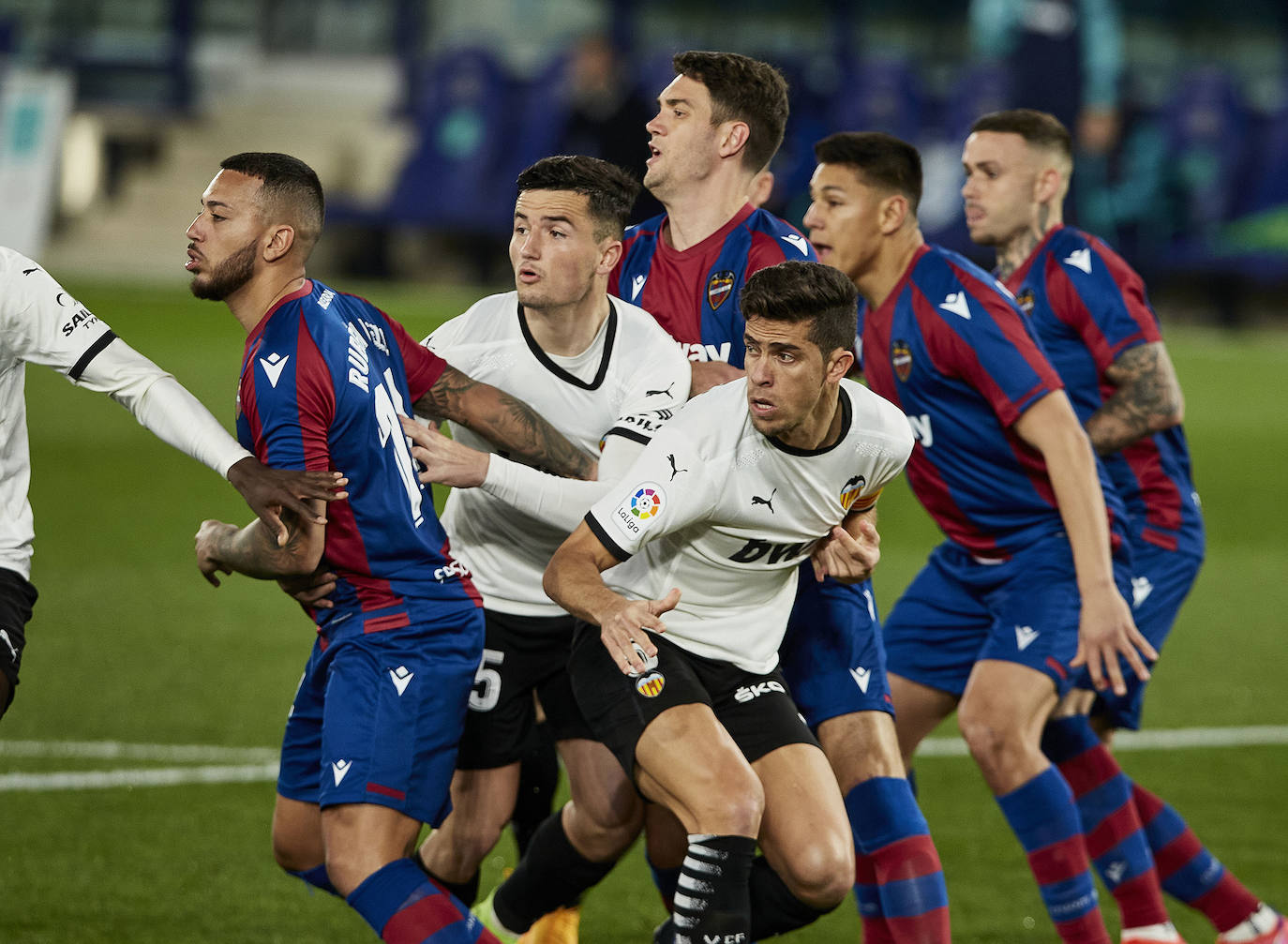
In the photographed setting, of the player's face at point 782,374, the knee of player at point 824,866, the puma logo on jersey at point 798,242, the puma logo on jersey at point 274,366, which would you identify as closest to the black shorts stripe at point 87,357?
the puma logo on jersey at point 274,366

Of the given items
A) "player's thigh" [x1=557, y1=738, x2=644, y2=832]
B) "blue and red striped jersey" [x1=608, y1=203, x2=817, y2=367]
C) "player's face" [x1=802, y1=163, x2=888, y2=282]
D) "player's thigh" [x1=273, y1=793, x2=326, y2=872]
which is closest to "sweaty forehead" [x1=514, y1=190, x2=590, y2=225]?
"blue and red striped jersey" [x1=608, y1=203, x2=817, y2=367]

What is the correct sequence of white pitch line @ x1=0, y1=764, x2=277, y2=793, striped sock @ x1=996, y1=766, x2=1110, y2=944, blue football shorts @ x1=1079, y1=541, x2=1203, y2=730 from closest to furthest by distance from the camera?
1. striped sock @ x1=996, y1=766, x2=1110, y2=944
2. blue football shorts @ x1=1079, y1=541, x2=1203, y2=730
3. white pitch line @ x1=0, y1=764, x2=277, y2=793

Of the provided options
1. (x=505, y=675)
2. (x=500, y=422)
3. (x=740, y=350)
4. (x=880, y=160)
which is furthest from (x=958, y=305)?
(x=505, y=675)

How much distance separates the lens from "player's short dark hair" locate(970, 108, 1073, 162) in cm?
598

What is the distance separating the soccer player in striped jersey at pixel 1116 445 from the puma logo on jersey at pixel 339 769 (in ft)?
7.86

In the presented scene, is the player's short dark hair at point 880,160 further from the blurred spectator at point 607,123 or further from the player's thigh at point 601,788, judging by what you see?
the blurred spectator at point 607,123

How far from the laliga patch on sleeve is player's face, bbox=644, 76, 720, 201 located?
1.31 meters

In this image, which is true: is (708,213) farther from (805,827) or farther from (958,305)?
(805,827)

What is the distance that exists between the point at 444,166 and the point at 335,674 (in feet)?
71.6

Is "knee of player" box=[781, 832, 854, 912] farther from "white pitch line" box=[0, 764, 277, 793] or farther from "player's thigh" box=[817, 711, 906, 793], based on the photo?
"white pitch line" box=[0, 764, 277, 793]

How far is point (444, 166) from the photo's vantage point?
83.6ft

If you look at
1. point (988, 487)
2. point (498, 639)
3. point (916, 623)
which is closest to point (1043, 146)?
point (988, 487)

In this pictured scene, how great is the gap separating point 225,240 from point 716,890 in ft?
6.45

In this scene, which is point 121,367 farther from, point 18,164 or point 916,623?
point 18,164
